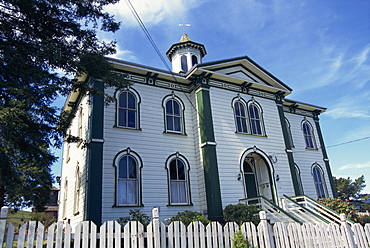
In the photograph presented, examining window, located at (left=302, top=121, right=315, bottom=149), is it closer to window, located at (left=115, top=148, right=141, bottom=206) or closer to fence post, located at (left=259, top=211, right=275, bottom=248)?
window, located at (left=115, top=148, right=141, bottom=206)

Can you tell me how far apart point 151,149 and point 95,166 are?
291cm

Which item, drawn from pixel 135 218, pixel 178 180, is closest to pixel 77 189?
pixel 135 218

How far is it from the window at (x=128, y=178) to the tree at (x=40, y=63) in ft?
11.9

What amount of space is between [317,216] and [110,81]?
1050cm

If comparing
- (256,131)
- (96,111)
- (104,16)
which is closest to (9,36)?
(104,16)

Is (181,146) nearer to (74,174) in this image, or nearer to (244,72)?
(74,174)

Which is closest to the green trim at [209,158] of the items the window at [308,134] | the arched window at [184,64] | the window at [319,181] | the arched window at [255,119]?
the arched window at [255,119]

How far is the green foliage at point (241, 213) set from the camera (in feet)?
41.7

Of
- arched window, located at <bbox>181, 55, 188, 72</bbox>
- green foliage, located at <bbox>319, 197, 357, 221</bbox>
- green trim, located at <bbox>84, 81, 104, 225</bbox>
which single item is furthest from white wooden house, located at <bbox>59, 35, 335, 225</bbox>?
arched window, located at <bbox>181, 55, 188, 72</bbox>

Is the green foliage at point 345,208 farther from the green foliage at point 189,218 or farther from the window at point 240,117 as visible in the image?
the green foliage at point 189,218

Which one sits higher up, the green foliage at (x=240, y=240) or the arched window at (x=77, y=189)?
the arched window at (x=77, y=189)

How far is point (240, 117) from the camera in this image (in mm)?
16797

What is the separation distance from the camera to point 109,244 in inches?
216

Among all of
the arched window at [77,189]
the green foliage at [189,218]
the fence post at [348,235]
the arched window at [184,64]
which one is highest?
the arched window at [184,64]
